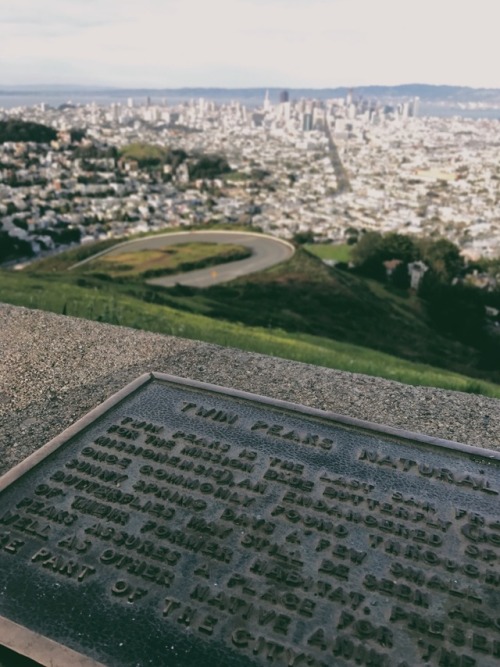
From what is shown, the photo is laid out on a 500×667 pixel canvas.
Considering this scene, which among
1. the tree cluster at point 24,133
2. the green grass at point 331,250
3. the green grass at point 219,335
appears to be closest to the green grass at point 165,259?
the green grass at point 331,250

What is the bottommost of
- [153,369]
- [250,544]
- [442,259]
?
[442,259]

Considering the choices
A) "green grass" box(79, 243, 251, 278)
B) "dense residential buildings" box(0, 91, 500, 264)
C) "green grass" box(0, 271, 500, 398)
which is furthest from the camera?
"dense residential buildings" box(0, 91, 500, 264)

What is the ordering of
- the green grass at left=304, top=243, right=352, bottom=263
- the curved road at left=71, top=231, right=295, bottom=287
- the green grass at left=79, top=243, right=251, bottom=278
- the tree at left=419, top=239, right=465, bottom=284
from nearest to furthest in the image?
the curved road at left=71, top=231, right=295, bottom=287
the green grass at left=79, top=243, right=251, bottom=278
the tree at left=419, top=239, right=465, bottom=284
the green grass at left=304, top=243, right=352, bottom=263

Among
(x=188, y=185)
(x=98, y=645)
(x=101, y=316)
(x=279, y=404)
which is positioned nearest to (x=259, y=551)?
(x=98, y=645)

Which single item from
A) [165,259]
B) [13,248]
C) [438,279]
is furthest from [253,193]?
[165,259]

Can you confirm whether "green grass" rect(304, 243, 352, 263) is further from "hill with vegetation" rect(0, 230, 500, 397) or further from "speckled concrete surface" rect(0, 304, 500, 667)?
"speckled concrete surface" rect(0, 304, 500, 667)

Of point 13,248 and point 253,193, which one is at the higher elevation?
point 253,193

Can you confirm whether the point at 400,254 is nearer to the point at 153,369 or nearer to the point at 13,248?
the point at 13,248

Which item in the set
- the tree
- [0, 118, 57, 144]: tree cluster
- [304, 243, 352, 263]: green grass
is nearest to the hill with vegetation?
the tree
